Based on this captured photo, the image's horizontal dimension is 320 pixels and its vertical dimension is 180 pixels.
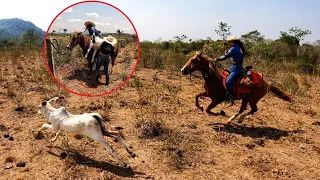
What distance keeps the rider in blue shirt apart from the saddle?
115mm

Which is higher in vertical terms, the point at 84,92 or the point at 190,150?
the point at 84,92

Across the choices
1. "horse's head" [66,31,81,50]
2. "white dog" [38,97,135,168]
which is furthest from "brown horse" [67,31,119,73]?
"white dog" [38,97,135,168]

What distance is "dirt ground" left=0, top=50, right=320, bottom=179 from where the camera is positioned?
17.6 feet

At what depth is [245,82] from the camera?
24.1ft

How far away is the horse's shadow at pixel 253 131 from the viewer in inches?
286

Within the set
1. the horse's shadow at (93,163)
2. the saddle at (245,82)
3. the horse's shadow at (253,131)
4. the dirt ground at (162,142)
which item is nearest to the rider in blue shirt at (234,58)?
the saddle at (245,82)

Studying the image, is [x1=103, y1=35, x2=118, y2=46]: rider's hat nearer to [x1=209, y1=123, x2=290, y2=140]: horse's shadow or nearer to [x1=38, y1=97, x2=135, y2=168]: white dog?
[x1=38, y1=97, x2=135, y2=168]: white dog

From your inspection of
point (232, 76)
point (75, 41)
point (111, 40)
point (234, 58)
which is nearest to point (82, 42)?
point (75, 41)

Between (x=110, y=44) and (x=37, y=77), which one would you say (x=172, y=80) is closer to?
(x=37, y=77)

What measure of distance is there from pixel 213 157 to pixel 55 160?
120 inches

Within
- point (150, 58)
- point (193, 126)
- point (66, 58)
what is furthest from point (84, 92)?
point (150, 58)

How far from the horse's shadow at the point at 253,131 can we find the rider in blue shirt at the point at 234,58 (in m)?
0.81

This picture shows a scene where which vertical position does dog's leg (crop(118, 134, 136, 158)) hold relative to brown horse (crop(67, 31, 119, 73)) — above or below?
below

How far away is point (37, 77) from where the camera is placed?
11.1 meters
